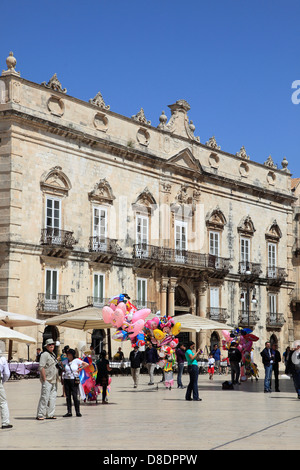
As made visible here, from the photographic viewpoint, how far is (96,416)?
15922mm

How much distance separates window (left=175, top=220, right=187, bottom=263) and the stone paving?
20.0 meters

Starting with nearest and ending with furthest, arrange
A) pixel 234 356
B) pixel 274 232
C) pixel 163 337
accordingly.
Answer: pixel 163 337, pixel 234 356, pixel 274 232

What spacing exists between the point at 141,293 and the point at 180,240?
443cm

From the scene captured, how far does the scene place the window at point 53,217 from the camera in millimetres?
34719

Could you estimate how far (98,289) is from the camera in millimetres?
37219

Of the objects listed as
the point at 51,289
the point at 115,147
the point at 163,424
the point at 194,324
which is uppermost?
the point at 115,147

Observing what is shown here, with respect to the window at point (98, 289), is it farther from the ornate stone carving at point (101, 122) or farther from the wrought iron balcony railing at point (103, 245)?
the ornate stone carving at point (101, 122)

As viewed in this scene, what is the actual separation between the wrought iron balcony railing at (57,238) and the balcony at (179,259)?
5.04m

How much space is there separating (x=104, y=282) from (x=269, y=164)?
19741mm

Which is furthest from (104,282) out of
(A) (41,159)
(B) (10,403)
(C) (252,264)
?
(B) (10,403)

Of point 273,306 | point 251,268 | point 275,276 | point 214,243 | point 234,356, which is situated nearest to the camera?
point 234,356

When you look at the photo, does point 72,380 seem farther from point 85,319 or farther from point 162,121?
point 162,121

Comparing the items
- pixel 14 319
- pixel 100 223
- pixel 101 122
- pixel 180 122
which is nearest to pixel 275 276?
pixel 180 122

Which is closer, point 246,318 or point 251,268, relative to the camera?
point 246,318
